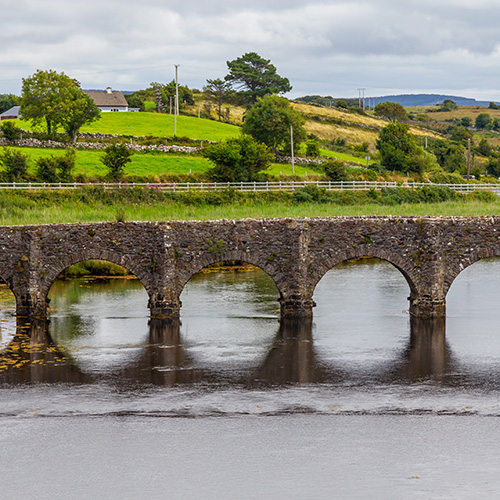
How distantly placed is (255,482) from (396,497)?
3777 millimetres

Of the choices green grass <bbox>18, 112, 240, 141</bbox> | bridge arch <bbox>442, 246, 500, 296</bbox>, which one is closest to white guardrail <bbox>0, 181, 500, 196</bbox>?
green grass <bbox>18, 112, 240, 141</bbox>

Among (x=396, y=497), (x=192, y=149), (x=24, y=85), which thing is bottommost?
(x=396, y=497)

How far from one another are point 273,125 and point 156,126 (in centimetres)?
2253

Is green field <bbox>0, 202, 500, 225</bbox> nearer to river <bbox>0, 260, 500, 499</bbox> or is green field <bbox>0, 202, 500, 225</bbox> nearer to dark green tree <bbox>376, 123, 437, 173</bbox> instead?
river <bbox>0, 260, 500, 499</bbox>

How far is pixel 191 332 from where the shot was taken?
121 ft

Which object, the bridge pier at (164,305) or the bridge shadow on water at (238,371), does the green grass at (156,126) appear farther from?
the bridge shadow on water at (238,371)

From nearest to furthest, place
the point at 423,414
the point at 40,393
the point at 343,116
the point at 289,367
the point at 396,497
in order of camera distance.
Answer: the point at 396,497, the point at 423,414, the point at 40,393, the point at 289,367, the point at 343,116

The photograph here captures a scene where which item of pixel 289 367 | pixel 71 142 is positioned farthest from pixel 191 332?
pixel 71 142

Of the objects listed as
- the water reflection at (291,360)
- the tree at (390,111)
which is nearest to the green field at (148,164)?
the water reflection at (291,360)

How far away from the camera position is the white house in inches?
4766

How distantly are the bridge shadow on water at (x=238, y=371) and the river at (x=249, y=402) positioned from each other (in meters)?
0.10

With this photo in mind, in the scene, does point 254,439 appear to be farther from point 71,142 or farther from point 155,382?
point 71,142

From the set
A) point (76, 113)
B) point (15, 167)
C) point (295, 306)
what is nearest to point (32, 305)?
point (295, 306)

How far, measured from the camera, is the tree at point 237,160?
6738 cm
